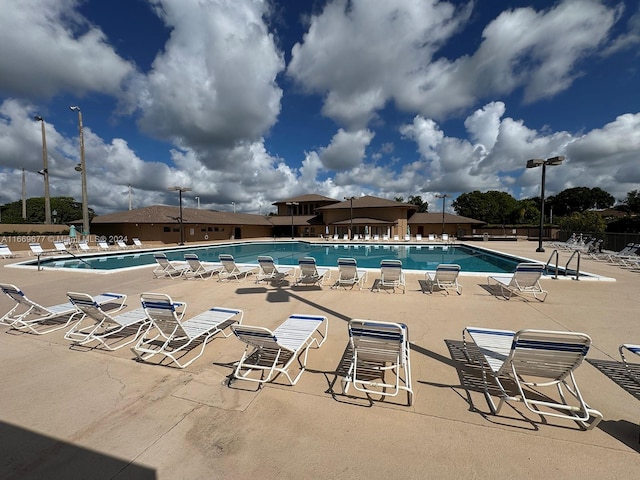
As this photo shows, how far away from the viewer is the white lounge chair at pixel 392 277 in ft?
27.0

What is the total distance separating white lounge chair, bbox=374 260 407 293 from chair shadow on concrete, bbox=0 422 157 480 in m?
6.87

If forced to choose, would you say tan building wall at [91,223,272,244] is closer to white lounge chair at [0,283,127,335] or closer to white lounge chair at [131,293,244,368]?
white lounge chair at [0,283,127,335]

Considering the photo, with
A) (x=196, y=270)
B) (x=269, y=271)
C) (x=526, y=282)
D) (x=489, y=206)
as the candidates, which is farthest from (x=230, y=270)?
(x=489, y=206)

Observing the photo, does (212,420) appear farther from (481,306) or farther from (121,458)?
(481,306)

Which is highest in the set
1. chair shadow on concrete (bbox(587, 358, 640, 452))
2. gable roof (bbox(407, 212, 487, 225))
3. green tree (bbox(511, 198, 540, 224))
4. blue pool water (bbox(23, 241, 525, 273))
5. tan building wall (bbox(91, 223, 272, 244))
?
green tree (bbox(511, 198, 540, 224))

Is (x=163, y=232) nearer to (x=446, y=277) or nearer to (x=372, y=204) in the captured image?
(x=372, y=204)

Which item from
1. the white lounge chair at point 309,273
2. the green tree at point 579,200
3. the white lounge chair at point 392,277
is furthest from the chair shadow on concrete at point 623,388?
the green tree at point 579,200

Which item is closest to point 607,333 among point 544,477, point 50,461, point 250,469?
point 544,477

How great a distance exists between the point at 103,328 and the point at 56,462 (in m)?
3.28

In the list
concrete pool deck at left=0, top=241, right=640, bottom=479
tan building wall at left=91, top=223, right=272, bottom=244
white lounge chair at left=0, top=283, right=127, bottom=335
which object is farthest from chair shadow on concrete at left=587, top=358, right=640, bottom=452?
tan building wall at left=91, top=223, right=272, bottom=244

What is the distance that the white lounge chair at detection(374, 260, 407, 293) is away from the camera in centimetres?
823

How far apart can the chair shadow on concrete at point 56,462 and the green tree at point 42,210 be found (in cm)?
8066

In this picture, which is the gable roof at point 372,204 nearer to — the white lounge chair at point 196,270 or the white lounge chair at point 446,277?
the white lounge chair at point 196,270

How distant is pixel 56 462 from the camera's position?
7.27 ft
